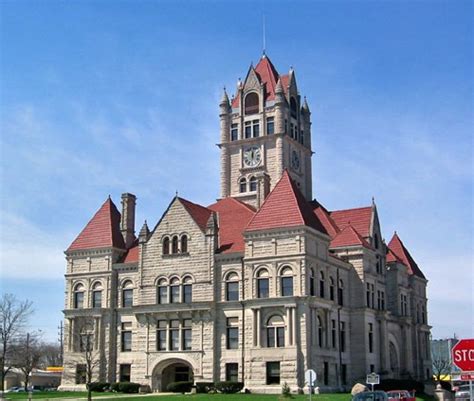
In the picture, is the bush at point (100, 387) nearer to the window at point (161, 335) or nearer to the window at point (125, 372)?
the window at point (125, 372)

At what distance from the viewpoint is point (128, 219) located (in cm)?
6988

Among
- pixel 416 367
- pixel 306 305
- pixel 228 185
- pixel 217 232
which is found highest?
pixel 228 185

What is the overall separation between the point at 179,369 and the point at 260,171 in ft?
78.4

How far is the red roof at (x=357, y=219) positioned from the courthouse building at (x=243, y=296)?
11 centimetres

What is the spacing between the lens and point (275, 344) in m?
56.9

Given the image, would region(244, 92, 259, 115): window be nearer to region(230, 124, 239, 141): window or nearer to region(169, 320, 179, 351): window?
region(230, 124, 239, 141): window

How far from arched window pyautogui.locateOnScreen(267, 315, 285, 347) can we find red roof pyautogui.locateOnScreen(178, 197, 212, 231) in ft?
33.4

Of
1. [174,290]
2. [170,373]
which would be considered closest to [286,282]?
[174,290]

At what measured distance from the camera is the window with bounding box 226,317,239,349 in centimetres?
5984

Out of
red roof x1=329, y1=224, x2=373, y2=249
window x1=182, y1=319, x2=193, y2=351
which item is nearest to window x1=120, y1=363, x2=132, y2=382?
window x1=182, y1=319, x2=193, y2=351

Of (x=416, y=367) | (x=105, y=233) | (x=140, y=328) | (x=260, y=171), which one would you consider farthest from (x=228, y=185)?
(x=416, y=367)

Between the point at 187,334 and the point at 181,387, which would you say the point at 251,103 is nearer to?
the point at 187,334

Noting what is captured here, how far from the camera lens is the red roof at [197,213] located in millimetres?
63206

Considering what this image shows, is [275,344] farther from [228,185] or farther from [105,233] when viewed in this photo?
[228,185]
